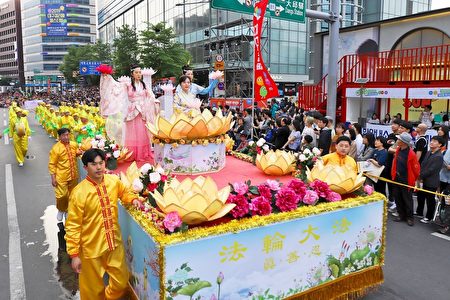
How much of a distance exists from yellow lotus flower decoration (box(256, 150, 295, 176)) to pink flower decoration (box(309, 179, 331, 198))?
1.23m

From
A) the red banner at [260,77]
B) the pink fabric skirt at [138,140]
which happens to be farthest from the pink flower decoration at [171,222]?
the red banner at [260,77]

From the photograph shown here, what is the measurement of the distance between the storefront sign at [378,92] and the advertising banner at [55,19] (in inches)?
2579

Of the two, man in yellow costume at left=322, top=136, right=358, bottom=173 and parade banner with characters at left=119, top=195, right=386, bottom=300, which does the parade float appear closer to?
parade banner with characters at left=119, top=195, right=386, bottom=300

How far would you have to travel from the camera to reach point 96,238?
11.0ft

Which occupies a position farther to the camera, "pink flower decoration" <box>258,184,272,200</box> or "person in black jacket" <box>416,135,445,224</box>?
"person in black jacket" <box>416,135,445,224</box>

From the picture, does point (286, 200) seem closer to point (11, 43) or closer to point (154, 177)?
point (154, 177)

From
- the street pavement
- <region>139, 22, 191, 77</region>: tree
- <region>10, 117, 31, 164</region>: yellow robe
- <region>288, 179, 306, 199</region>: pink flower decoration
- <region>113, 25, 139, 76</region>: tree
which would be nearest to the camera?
<region>288, 179, 306, 199</region>: pink flower decoration

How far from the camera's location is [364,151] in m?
7.41

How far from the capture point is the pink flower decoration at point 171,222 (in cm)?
300

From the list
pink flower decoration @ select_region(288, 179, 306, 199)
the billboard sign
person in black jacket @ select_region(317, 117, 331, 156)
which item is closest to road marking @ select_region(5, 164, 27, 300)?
pink flower decoration @ select_region(288, 179, 306, 199)

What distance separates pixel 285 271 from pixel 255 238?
469 millimetres

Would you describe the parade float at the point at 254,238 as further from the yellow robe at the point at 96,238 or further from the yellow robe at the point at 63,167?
the yellow robe at the point at 63,167

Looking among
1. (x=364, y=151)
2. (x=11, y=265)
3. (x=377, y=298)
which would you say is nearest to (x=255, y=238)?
(x=377, y=298)

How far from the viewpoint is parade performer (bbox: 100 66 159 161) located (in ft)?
21.5
